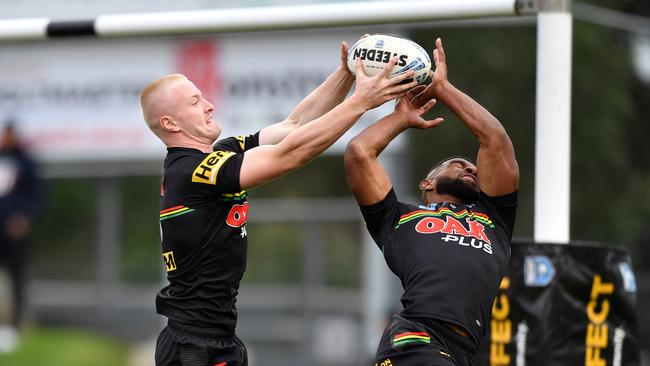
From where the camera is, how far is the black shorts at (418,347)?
17.0ft

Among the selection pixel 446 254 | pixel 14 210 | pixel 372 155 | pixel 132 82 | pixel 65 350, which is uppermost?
pixel 132 82

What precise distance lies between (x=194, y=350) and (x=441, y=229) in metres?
1.24

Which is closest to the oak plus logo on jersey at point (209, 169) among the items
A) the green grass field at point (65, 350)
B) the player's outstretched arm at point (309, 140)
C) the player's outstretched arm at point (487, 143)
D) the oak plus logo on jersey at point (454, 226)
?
the player's outstretched arm at point (309, 140)

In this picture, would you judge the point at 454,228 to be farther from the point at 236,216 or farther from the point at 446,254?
the point at 236,216

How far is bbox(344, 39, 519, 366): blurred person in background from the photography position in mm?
5262

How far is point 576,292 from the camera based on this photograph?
641 centimetres

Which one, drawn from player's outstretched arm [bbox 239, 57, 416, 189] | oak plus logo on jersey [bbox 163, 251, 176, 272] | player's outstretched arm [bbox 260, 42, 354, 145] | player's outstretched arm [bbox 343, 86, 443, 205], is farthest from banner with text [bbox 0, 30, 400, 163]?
player's outstretched arm [bbox 239, 57, 416, 189]

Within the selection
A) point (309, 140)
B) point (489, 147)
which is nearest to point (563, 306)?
point (489, 147)

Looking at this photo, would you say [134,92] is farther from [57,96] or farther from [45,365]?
[45,365]

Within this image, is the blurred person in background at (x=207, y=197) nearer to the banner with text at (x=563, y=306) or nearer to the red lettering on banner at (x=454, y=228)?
the red lettering on banner at (x=454, y=228)

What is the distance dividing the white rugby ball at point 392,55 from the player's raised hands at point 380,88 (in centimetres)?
3

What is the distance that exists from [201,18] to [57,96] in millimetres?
8767

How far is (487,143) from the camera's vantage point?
5.58m

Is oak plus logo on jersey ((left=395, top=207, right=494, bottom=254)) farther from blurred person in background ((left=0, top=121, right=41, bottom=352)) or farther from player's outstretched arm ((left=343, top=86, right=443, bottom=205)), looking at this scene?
blurred person in background ((left=0, top=121, right=41, bottom=352))
